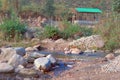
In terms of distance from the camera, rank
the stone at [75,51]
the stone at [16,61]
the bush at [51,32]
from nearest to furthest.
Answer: the stone at [16,61] → the stone at [75,51] → the bush at [51,32]

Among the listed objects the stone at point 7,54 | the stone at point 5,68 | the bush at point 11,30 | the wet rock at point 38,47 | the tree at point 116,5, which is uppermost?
the stone at point 5,68

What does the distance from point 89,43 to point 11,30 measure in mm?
3544

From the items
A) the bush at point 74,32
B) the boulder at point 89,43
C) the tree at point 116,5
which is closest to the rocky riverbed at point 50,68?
the boulder at point 89,43

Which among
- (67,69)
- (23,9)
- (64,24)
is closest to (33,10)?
(23,9)

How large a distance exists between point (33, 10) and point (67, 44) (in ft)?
57.5

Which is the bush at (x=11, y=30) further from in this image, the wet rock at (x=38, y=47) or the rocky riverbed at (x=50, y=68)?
the rocky riverbed at (x=50, y=68)

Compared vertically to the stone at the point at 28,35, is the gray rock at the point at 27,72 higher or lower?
higher

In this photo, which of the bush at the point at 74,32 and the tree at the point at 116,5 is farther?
the tree at the point at 116,5

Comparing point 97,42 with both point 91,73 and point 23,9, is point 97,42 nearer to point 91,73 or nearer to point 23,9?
point 91,73

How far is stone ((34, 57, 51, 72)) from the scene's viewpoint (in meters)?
9.71

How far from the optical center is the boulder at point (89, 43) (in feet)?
48.1

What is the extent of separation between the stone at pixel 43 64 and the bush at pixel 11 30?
235 inches

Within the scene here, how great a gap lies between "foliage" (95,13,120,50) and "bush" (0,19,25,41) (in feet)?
11.3

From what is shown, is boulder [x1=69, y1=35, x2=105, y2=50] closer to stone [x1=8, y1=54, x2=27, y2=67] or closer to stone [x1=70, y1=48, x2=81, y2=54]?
stone [x1=70, y1=48, x2=81, y2=54]
